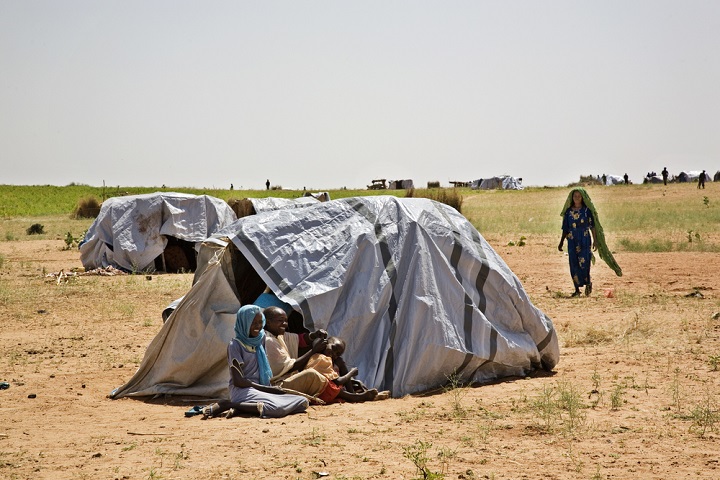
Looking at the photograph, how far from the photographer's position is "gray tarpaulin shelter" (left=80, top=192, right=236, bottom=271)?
18156 millimetres

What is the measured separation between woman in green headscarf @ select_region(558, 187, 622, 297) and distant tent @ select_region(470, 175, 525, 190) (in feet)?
174

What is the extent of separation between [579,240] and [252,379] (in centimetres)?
748

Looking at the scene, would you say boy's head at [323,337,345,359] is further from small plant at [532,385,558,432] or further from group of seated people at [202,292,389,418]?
small plant at [532,385,558,432]

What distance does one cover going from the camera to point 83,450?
5.47 m

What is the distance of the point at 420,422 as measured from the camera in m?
5.94

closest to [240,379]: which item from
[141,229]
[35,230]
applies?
[141,229]

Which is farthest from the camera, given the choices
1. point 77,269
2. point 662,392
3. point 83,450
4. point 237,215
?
point 237,215

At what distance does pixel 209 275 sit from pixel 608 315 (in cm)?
556

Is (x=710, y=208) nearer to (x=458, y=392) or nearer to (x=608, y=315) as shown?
(x=608, y=315)

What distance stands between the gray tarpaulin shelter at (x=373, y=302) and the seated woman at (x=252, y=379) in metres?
0.73

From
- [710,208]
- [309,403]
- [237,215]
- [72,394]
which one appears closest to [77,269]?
[237,215]

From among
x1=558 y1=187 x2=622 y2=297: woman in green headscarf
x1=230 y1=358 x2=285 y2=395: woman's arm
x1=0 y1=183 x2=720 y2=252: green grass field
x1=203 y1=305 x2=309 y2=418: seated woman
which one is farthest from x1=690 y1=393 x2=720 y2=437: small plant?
x1=0 y1=183 x2=720 y2=252: green grass field

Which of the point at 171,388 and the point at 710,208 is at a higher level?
the point at 710,208

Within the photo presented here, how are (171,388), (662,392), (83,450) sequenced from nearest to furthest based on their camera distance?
(83,450), (662,392), (171,388)
